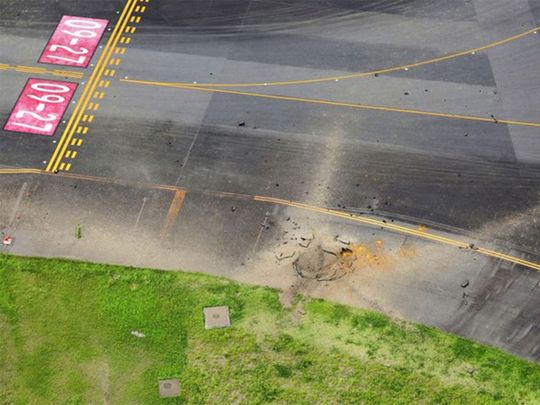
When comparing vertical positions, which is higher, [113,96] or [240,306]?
[113,96]

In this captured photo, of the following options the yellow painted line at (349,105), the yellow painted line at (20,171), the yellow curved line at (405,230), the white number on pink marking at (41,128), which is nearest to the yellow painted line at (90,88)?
the yellow painted line at (20,171)

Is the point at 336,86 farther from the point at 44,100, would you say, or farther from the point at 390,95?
the point at 44,100

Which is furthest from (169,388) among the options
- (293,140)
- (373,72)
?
(373,72)

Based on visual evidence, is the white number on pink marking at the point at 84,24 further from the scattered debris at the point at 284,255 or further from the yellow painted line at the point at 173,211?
the scattered debris at the point at 284,255

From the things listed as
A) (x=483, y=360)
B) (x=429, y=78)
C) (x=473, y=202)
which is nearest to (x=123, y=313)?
(x=483, y=360)

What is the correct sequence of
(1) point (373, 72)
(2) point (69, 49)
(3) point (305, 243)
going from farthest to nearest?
1. (2) point (69, 49)
2. (1) point (373, 72)
3. (3) point (305, 243)

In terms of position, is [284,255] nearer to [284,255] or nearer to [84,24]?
[284,255]
